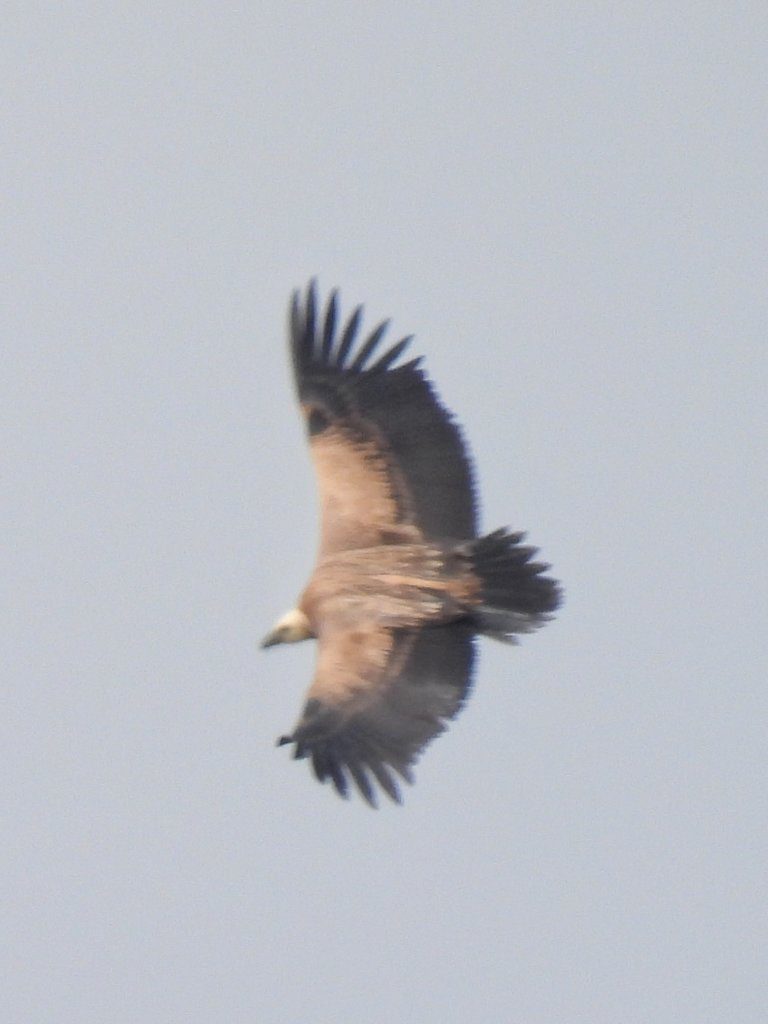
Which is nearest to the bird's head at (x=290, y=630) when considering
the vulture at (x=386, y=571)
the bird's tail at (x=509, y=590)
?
the vulture at (x=386, y=571)

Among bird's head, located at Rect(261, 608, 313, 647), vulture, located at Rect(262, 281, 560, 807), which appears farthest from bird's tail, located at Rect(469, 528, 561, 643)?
bird's head, located at Rect(261, 608, 313, 647)

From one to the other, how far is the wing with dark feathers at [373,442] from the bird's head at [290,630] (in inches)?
19.2

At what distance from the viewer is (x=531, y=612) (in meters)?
14.6

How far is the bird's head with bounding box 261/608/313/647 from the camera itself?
15.5m

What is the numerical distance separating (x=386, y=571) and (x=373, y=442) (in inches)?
33.3

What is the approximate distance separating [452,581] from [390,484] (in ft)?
2.63

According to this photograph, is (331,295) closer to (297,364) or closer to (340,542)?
(297,364)

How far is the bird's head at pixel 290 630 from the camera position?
15.5 metres

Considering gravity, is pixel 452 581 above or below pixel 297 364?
below

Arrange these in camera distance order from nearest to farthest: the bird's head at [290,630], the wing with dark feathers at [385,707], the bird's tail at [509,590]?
the wing with dark feathers at [385,707], the bird's tail at [509,590], the bird's head at [290,630]

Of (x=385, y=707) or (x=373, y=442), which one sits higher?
(x=373, y=442)

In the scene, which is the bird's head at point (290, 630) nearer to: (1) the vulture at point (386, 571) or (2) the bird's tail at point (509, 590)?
(1) the vulture at point (386, 571)

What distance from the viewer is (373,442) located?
15.3 metres

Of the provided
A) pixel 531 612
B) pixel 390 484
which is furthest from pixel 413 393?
pixel 531 612
